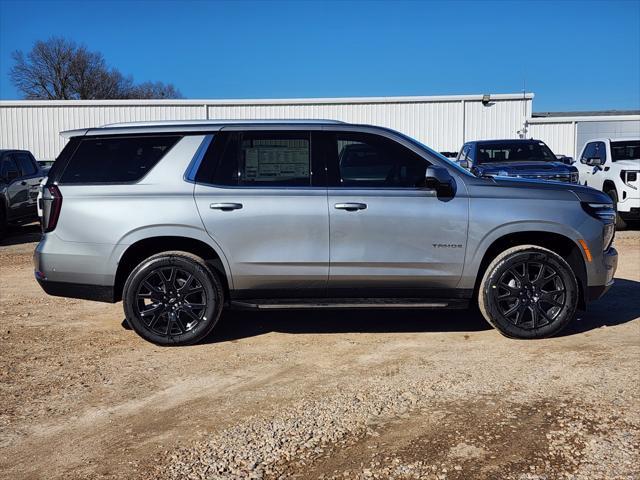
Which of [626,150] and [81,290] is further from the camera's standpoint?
[626,150]

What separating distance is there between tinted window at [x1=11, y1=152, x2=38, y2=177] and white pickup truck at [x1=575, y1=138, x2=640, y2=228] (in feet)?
40.3

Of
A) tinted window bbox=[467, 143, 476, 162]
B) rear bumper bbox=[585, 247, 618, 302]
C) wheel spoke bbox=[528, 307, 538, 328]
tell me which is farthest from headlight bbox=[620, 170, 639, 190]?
wheel spoke bbox=[528, 307, 538, 328]

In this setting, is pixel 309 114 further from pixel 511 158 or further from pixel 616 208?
pixel 616 208

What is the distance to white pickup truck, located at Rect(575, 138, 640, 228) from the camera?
1288 cm

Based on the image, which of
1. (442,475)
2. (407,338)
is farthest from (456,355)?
(442,475)

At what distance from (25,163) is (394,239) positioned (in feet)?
36.1

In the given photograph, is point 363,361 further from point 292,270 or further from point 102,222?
point 102,222

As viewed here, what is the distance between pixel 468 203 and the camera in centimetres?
531

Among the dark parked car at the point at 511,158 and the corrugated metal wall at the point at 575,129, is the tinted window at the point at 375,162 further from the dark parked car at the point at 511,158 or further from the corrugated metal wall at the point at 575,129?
the corrugated metal wall at the point at 575,129

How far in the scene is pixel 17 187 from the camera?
12656 millimetres

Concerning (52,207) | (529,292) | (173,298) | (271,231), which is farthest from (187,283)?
(529,292)

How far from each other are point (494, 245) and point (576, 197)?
2.69ft

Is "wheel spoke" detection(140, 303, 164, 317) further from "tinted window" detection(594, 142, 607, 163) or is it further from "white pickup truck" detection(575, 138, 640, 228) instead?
"tinted window" detection(594, 142, 607, 163)

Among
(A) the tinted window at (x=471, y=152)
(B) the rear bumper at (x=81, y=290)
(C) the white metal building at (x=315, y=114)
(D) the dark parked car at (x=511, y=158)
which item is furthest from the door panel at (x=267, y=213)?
(C) the white metal building at (x=315, y=114)
